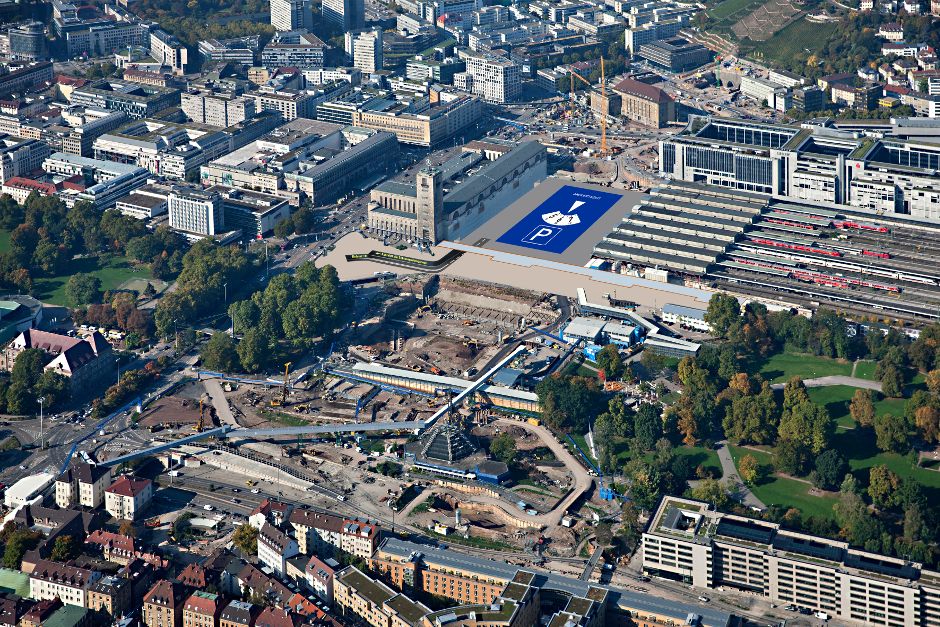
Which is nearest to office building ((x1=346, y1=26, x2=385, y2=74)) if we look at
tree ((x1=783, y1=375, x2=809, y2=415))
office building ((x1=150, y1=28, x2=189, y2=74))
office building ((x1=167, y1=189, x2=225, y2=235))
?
office building ((x1=150, y1=28, x2=189, y2=74))

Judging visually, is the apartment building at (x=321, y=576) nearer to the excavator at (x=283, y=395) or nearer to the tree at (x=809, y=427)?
the excavator at (x=283, y=395)

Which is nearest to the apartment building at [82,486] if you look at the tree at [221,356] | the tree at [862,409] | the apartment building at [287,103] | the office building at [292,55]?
the tree at [221,356]

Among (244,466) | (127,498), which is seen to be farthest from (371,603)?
(244,466)

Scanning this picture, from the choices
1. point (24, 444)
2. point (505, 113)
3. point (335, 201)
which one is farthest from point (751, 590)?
point (505, 113)

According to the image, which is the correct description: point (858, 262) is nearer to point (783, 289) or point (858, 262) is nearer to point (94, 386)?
point (783, 289)

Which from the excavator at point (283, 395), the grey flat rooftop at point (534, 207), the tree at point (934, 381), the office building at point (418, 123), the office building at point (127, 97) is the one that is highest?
the office building at point (127, 97)

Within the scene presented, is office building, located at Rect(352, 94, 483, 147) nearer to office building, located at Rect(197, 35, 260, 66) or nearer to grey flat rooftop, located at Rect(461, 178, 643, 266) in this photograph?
grey flat rooftop, located at Rect(461, 178, 643, 266)
